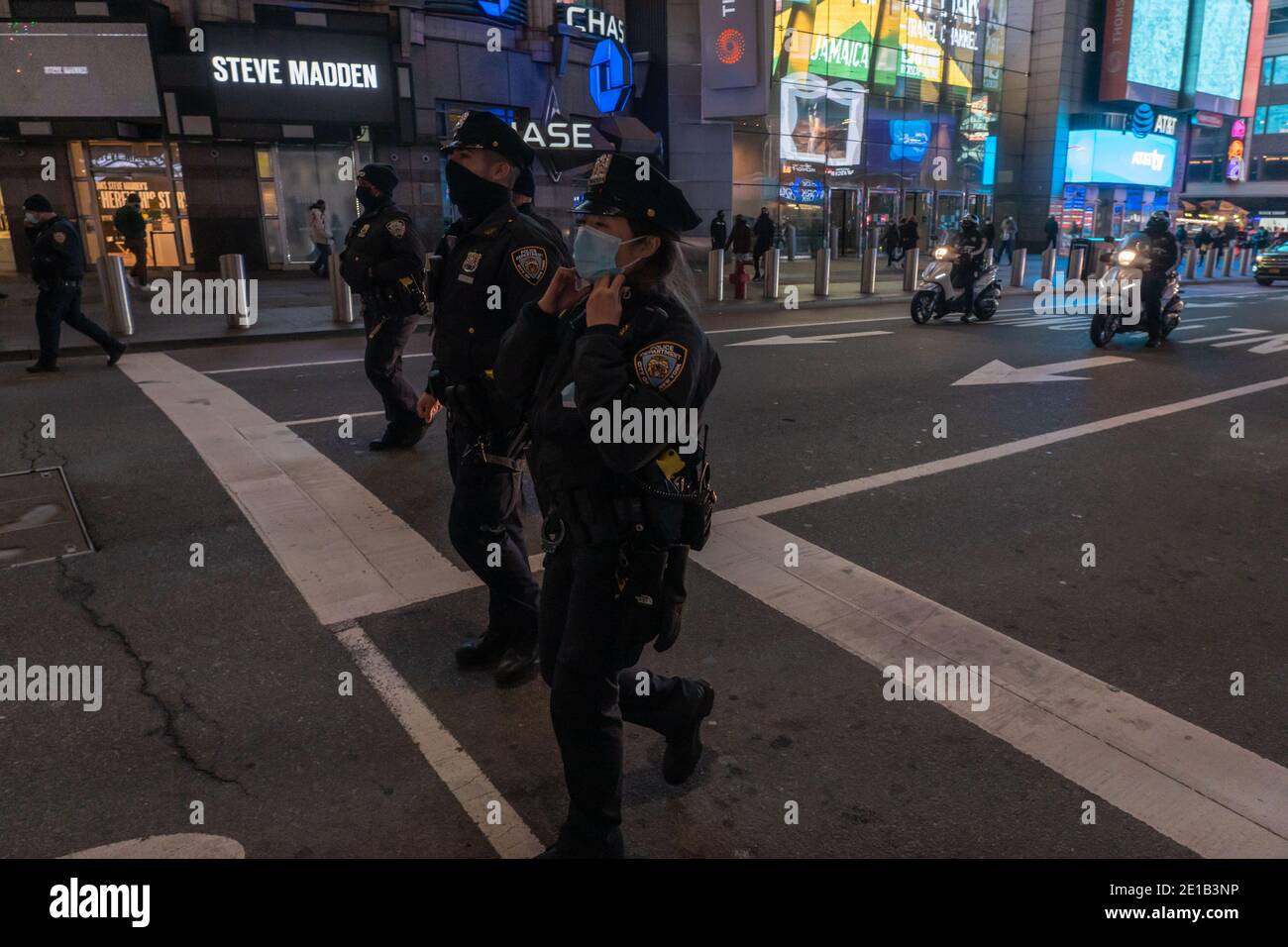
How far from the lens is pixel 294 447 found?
6.53m

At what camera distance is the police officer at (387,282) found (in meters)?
5.97

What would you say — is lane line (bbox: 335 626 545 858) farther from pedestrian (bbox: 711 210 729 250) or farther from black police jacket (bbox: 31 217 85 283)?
pedestrian (bbox: 711 210 729 250)

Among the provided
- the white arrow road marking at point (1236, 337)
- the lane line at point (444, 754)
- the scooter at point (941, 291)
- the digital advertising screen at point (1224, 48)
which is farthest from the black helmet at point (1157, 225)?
the digital advertising screen at point (1224, 48)

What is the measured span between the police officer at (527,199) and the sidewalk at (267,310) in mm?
3170

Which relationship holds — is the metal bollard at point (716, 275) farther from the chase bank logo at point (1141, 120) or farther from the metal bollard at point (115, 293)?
the chase bank logo at point (1141, 120)

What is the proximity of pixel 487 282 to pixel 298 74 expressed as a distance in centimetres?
1998

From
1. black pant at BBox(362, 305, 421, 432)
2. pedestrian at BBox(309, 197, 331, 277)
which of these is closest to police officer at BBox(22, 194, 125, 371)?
black pant at BBox(362, 305, 421, 432)

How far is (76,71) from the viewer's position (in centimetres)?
1838

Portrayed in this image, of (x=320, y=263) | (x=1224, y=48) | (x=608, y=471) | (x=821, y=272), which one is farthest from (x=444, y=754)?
(x=1224, y=48)

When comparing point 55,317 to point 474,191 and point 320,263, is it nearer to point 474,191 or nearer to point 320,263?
point 474,191

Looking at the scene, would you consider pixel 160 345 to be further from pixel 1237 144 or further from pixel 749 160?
pixel 1237 144

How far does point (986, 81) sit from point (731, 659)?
42.1 metres

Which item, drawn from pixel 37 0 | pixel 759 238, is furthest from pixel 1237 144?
pixel 37 0
